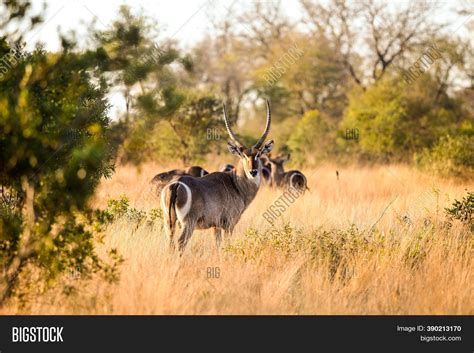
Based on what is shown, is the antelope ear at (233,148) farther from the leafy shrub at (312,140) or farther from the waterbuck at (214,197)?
the leafy shrub at (312,140)

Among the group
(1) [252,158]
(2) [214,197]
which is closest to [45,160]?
Answer: (2) [214,197]

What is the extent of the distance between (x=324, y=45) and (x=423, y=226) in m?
26.9

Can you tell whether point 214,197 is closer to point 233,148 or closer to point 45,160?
point 233,148

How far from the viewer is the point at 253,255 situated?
7.45m

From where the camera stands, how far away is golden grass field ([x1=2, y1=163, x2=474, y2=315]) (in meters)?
5.62

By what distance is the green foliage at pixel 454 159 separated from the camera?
16250 mm

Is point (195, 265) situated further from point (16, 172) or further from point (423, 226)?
point (423, 226)

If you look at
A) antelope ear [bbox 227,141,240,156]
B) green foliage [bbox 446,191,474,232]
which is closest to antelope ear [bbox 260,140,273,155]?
antelope ear [bbox 227,141,240,156]

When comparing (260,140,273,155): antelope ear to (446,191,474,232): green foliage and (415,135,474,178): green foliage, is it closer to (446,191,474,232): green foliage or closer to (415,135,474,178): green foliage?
(446,191,474,232): green foliage

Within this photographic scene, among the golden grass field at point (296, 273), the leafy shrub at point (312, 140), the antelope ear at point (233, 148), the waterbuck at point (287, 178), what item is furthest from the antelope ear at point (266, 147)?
the leafy shrub at point (312, 140)

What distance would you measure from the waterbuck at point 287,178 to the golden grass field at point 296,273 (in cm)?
537

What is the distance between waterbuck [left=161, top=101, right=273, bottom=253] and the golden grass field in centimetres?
27

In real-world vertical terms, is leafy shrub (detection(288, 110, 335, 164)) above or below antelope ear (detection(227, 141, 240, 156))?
above

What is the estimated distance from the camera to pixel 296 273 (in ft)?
22.9
